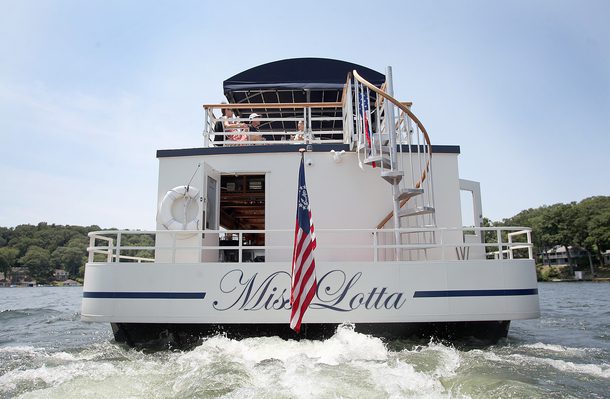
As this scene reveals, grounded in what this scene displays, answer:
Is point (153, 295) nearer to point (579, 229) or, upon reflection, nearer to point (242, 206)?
point (242, 206)

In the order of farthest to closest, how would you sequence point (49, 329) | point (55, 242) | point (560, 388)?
point (55, 242), point (49, 329), point (560, 388)

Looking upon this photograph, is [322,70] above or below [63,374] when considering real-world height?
above

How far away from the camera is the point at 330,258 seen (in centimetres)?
764

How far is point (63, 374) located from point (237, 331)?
2082 mm

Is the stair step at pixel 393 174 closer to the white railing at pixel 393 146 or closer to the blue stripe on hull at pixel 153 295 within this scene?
the white railing at pixel 393 146

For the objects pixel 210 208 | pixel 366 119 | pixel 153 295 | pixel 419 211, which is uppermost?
pixel 366 119

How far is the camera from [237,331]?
20.2ft

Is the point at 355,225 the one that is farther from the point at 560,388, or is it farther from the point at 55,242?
the point at 55,242

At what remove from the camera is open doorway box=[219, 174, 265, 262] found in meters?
9.47

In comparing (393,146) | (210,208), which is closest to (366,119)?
(393,146)

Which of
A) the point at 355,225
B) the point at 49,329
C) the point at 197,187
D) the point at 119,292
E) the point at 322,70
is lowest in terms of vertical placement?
the point at 49,329

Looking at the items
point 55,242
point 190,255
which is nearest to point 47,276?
point 55,242

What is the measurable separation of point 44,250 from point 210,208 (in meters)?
95.9

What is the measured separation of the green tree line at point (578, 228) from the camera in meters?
56.8
